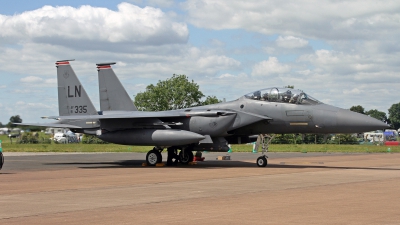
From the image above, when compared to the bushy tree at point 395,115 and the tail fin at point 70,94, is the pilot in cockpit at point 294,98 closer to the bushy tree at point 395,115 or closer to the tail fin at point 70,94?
the tail fin at point 70,94

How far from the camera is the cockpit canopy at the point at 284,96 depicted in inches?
781

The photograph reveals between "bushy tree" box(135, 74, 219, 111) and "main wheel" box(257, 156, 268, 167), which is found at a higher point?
"bushy tree" box(135, 74, 219, 111)

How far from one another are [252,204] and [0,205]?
14.4 ft

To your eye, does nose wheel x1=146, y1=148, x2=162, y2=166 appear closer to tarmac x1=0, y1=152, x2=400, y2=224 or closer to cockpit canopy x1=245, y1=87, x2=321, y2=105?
cockpit canopy x1=245, y1=87, x2=321, y2=105

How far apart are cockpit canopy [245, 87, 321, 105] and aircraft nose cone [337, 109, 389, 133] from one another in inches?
45.3

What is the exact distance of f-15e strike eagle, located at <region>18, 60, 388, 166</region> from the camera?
19391mm

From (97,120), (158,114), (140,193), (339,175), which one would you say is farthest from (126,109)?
(140,193)

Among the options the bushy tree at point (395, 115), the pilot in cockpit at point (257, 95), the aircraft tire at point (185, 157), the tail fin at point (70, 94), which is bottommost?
the aircraft tire at point (185, 157)

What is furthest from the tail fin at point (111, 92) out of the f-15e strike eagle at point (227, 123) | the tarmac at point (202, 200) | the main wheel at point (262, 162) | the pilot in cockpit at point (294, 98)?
the tarmac at point (202, 200)

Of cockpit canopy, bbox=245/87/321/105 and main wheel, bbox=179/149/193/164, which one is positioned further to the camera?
main wheel, bbox=179/149/193/164

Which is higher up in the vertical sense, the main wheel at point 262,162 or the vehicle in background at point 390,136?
the vehicle in background at point 390,136

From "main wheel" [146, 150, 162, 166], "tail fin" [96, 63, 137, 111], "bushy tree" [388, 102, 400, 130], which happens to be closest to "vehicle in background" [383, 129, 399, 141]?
"tail fin" [96, 63, 137, 111]

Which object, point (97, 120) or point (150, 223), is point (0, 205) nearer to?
point (150, 223)

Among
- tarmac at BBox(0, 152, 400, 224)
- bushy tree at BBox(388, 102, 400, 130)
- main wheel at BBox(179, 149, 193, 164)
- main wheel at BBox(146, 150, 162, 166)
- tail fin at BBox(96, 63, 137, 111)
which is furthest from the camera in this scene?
bushy tree at BBox(388, 102, 400, 130)
